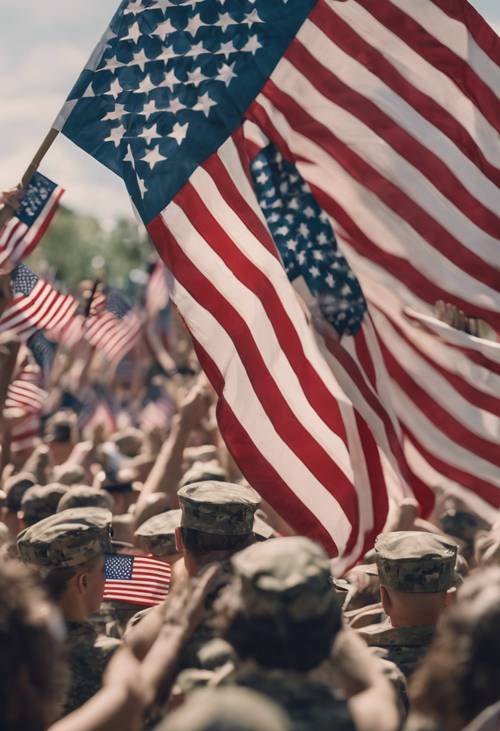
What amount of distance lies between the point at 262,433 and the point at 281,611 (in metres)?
3.34

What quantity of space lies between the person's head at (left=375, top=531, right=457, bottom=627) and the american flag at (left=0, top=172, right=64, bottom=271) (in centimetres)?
290

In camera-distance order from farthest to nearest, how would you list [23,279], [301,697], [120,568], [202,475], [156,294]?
1. [156,294]
2. [23,279]
3. [202,475]
4. [120,568]
5. [301,697]

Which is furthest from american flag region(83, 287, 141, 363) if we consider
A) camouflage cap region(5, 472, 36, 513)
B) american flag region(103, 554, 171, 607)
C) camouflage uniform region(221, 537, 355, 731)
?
camouflage uniform region(221, 537, 355, 731)

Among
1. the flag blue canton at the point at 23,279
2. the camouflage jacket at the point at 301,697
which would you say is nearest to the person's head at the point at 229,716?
the camouflage jacket at the point at 301,697

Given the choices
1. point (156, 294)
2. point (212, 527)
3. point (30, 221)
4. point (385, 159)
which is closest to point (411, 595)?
point (212, 527)

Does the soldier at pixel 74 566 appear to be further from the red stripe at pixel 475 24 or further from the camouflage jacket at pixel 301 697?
the red stripe at pixel 475 24

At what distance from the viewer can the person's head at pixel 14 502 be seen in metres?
8.33

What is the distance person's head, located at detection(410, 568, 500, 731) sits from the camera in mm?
3088

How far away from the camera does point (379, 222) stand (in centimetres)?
688

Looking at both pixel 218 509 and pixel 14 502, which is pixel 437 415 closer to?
pixel 218 509

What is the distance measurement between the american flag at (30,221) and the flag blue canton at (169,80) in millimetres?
584

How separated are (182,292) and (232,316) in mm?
271

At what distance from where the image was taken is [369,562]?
7027 mm

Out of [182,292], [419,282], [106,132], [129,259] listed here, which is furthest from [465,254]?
[129,259]
